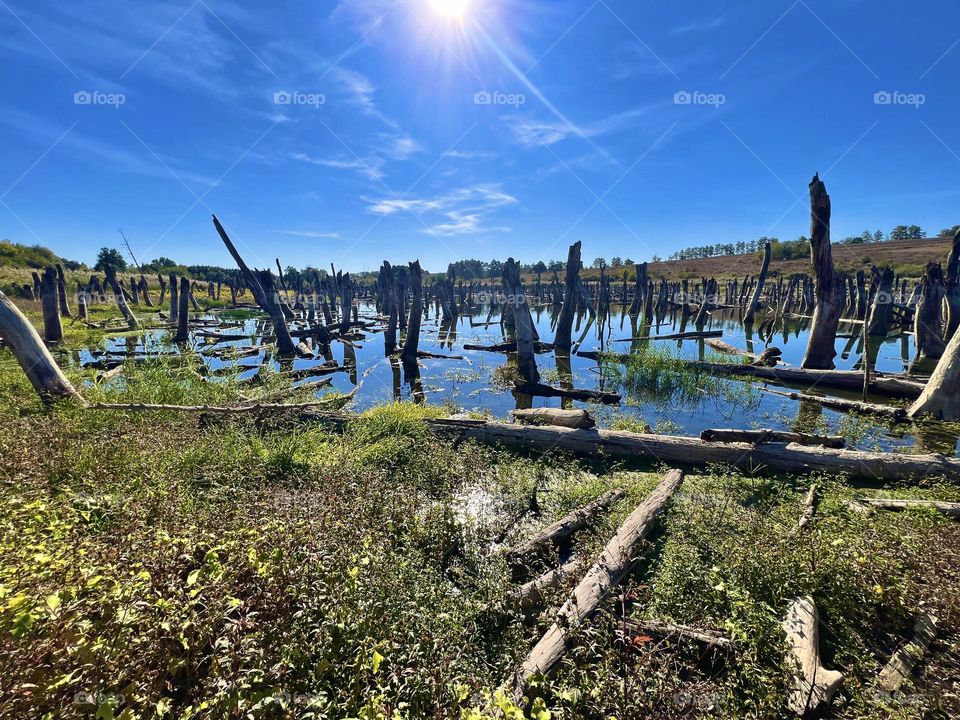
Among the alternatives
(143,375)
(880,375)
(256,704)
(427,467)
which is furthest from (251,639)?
(880,375)

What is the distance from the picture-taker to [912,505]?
524 centimetres

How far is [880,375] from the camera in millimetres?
12484

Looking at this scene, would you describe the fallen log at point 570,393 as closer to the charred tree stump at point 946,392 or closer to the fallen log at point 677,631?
the charred tree stump at point 946,392

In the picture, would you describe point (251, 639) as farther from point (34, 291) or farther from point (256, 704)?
point (34, 291)

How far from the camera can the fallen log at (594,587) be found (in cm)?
300

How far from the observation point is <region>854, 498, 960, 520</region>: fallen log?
5.10 meters

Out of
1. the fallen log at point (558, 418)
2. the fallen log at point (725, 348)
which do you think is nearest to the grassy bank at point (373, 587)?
the fallen log at point (558, 418)

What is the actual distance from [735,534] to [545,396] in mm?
8077

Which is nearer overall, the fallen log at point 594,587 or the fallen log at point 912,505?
the fallen log at point 594,587

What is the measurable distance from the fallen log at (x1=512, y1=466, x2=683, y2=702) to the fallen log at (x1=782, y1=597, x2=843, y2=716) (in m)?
1.38

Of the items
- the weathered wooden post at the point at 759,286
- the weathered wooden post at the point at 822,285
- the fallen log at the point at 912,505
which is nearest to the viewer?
the fallen log at the point at 912,505

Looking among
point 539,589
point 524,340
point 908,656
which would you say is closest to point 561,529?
point 539,589

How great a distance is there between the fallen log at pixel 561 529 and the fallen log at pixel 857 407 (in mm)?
8455

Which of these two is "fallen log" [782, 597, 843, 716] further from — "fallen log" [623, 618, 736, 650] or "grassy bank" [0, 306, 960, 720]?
"fallen log" [623, 618, 736, 650]
